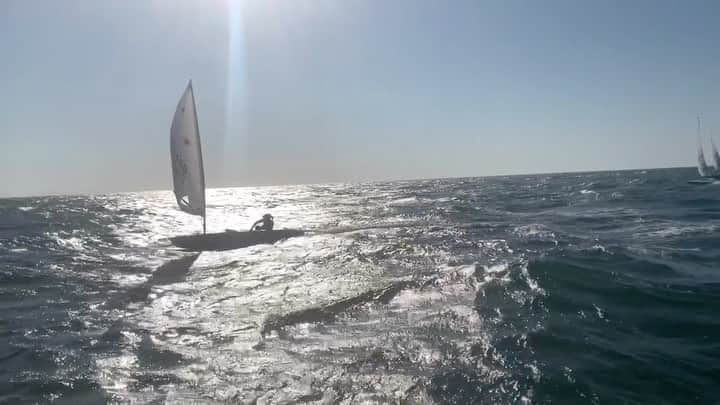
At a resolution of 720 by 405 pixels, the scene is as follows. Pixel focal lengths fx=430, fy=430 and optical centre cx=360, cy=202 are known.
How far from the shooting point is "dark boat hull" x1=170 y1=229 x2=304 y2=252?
22.8m

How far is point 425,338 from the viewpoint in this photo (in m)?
8.96

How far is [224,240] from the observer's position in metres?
23.1

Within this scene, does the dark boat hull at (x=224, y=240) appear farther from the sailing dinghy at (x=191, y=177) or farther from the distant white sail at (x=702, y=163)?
the distant white sail at (x=702, y=163)

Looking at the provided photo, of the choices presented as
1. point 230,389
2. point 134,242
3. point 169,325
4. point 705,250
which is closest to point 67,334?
point 169,325

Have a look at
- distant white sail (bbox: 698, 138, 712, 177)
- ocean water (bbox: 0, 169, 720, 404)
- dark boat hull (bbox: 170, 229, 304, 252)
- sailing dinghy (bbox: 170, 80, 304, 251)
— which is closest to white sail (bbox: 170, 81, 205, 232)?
sailing dinghy (bbox: 170, 80, 304, 251)

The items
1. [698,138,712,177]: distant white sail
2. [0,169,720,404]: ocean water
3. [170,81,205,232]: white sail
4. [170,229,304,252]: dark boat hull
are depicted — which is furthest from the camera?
[698,138,712,177]: distant white sail

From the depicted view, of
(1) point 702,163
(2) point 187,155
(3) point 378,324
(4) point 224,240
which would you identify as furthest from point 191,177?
(1) point 702,163

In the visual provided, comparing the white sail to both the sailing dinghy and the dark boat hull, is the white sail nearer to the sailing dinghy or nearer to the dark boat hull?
the sailing dinghy

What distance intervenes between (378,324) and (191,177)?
16.8 meters

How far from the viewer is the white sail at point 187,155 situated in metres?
22.1

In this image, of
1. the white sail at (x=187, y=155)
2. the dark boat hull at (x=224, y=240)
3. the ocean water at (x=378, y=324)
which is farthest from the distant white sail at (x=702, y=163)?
the white sail at (x=187, y=155)

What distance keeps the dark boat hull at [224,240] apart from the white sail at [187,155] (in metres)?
1.64

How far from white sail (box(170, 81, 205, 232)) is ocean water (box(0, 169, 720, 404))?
15.7ft

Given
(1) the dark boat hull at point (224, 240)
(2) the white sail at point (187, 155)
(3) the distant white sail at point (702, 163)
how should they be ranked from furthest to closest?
(3) the distant white sail at point (702, 163) → (1) the dark boat hull at point (224, 240) → (2) the white sail at point (187, 155)
